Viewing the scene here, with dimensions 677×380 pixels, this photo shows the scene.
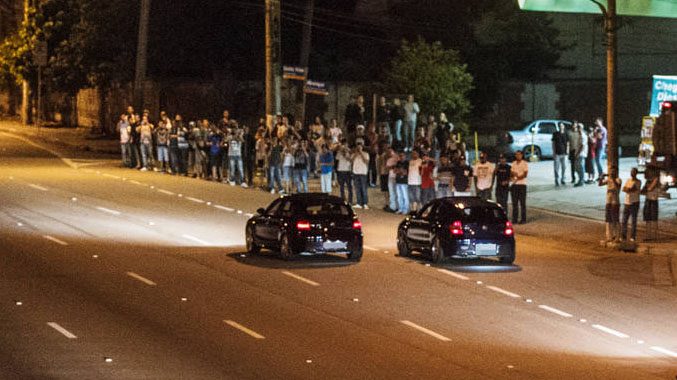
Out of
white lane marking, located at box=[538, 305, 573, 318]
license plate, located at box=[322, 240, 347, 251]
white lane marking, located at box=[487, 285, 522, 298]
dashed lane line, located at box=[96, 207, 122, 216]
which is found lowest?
white lane marking, located at box=[538, 305, 573, 318]

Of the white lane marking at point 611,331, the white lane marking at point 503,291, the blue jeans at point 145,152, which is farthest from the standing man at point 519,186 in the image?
the blue jeans at point 145,152

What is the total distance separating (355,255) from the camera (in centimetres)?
2634

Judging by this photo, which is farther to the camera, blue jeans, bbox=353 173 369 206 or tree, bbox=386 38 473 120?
tree, bbox=386 38 473 120

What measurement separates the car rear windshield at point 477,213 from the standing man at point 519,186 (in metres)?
6.50

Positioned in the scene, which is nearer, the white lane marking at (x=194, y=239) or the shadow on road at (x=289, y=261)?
the shadow on road at (x=289, y=261)

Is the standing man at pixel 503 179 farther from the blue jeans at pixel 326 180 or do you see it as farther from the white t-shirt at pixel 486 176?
the blue jeans at pixel 326 180

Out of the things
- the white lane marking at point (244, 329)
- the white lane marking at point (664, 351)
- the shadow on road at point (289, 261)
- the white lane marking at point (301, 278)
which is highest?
the shadow on road at point (289, 261)

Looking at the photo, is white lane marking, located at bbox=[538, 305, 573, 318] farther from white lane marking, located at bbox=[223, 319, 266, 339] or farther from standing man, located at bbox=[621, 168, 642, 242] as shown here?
standing man, located at bbox=[621, 168, 642, 242]

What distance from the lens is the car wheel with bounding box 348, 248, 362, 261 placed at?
86.1 ft

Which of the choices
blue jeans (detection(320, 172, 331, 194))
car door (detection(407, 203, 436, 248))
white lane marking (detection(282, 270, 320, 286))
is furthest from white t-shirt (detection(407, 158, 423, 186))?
white lane marking (detection(282, 270, 320, 286))

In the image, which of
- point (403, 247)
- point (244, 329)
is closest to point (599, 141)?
point (403, 247)

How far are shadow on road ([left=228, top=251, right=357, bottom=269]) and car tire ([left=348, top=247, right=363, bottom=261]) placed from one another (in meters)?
0.11

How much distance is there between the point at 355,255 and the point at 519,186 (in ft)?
26.3

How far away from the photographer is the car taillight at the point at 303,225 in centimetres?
2584
